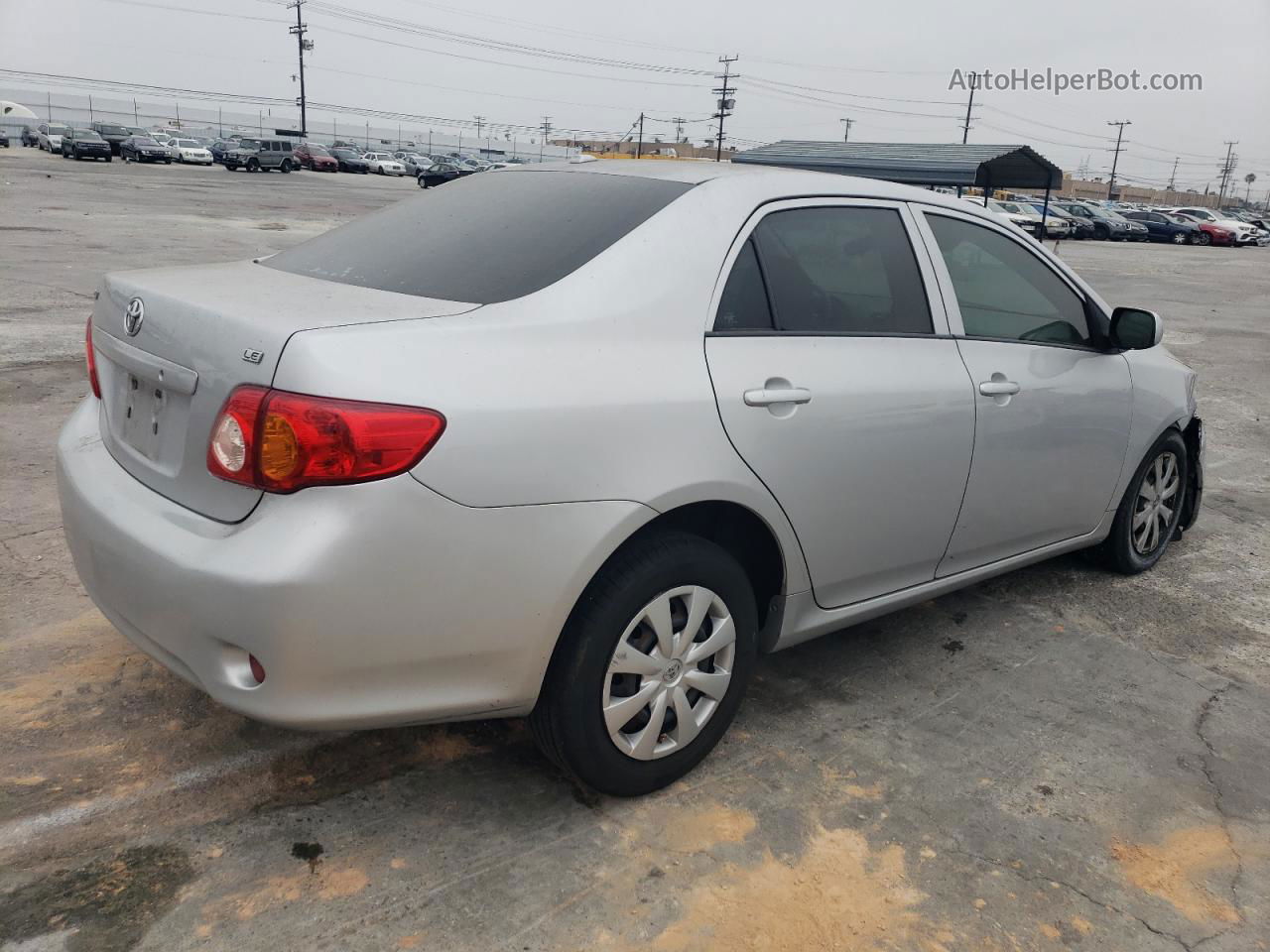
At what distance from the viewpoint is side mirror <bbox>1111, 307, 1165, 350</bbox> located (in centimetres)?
394

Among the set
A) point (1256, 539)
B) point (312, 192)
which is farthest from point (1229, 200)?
point (1256, 539)

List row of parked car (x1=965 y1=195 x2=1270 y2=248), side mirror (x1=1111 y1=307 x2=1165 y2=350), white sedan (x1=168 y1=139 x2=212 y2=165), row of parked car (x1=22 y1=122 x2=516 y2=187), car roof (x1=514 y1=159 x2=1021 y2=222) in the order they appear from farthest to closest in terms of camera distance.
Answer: white sedan (x1=168 y1=139 x2=212 y2=165)
row of parked car (x1=22 y1=122 x2=516 y2=187)
row of parked car (x1=965 y1=195 x2=1270 y2=248)
side mirror (x1=1111 y1=307 x2=1165 y2=350)
car roof (x1=514 y1=159 x2=1021 y2=222)

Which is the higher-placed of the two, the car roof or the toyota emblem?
the car roof

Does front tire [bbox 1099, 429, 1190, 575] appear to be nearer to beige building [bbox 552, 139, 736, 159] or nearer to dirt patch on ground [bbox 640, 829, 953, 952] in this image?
dirt patch on ground [bbox 640, 829, 953, 952]

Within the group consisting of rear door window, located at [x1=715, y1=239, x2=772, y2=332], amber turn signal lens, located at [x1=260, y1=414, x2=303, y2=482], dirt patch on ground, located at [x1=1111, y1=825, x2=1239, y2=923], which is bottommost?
dirt patch on ground, located at [x1=1111, y1=825, x2=1239, y2=923]

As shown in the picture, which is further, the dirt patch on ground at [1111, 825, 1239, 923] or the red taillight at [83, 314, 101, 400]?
the red taillight at [83, 314, 101, 400]

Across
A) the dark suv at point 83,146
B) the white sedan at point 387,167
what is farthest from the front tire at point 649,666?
the white sedan at point 387,167

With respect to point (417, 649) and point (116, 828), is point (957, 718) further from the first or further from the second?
point (116, 828)

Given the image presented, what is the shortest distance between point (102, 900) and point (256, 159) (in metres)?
50.7

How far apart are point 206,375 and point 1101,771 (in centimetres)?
264

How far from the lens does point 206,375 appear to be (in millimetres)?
2271

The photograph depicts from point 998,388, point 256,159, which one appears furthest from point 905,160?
point 256,159

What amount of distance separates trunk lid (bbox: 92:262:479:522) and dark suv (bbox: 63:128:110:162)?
49.1m

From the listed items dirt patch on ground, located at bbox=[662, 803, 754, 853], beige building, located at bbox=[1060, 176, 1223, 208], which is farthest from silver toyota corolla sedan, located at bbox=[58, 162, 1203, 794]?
beige building, located at bbox=[1060, 176, 1223, 208]
